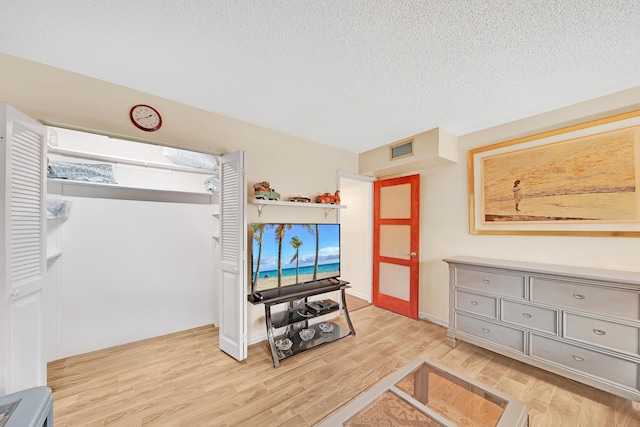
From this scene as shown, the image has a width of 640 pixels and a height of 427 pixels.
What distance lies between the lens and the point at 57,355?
7.22 ft

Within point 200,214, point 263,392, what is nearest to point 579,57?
point 263,392

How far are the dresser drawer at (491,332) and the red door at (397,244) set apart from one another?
79 centimetres

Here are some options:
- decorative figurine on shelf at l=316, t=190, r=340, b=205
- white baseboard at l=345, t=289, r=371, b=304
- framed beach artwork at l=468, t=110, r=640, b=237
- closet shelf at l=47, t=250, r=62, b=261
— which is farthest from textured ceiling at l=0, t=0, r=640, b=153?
white baseboard at l=345, t=289, r=371, b=304

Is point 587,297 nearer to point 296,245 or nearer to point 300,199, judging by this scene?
point 296,245

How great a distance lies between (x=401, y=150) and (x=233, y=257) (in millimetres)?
2457

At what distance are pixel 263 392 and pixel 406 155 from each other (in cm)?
293

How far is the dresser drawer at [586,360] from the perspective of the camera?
1.65 metres

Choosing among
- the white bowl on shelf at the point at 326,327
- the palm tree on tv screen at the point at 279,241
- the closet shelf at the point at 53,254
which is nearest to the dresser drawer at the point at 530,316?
the white bowl on shelf at the point at 326,327

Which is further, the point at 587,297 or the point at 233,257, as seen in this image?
the point at 233,257

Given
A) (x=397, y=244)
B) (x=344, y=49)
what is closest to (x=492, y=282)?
(x=397, y=244)

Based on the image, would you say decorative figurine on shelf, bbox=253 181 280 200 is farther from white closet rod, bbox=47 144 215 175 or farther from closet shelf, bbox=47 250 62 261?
closet shelf, bbox=47 250 62 261

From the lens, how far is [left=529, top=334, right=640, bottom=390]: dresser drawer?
1.65 metres

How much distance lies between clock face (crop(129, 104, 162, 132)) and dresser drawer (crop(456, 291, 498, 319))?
3.42m

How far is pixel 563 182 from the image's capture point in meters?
2.20
